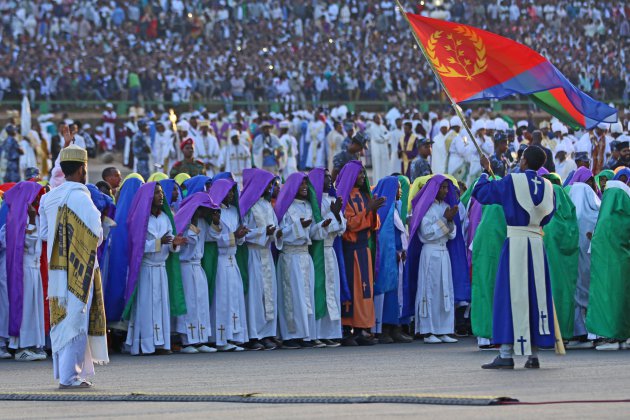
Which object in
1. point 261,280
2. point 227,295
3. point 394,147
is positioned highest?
point 394,147

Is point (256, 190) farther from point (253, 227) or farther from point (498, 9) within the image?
point (498, 9)

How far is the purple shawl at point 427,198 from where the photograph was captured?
16828 mm

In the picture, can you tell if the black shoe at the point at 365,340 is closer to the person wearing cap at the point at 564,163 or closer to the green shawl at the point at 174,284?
the green shawl at the point at 174,284

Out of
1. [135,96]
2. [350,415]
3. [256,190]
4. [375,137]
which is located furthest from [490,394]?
[135,96]

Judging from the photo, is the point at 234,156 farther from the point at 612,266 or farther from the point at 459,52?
the point at 612,266

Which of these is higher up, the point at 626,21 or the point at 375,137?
the point at 626,21

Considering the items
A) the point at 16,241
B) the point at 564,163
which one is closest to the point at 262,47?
the point at 564,163

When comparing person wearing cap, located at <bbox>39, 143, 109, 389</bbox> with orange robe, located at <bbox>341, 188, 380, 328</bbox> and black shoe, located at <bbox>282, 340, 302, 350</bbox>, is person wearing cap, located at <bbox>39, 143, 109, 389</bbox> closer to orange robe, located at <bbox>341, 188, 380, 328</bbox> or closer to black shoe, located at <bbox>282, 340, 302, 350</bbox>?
black shoe, located at <bbox>282, 340, 302, 350</bbox>

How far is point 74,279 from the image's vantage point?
12391mm

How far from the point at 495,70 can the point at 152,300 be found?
3.79 meters

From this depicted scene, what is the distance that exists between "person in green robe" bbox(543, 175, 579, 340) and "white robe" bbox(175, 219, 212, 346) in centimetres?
325

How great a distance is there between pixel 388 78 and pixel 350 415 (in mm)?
36761

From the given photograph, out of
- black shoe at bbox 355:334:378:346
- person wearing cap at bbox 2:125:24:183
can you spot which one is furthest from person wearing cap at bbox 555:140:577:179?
black shoe at bbox 355:334:378:346

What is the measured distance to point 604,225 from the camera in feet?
51.3
